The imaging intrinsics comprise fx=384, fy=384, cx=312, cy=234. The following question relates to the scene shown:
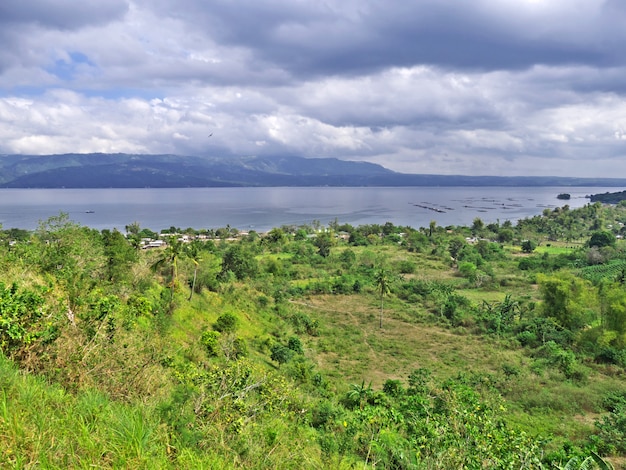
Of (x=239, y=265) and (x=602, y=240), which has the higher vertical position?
(x=602, y=240)

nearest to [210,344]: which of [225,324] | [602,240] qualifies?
[225,324]

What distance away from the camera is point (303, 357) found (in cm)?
2552

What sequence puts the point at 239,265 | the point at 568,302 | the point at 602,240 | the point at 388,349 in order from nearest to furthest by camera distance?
1. the point at 388,349
2. the point at 568,302
3. the point at 239,265
4. the point at 602,240

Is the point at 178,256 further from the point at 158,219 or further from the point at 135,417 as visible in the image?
the point at 158,219

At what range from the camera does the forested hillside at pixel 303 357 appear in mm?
4895

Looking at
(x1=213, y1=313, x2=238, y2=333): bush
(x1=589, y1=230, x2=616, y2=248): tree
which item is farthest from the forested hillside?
(x1=589, y1=230, x2=616, y2=248): tree

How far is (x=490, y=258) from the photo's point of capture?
6519 cm

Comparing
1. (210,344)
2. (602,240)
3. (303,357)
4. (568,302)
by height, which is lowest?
(303,357)

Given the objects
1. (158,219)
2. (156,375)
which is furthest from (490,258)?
(158,219)

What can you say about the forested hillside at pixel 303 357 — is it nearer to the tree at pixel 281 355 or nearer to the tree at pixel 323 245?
the tree at pixel 281 355

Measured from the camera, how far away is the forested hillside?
4.89m

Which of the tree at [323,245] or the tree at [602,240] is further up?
the tree at [602,240]

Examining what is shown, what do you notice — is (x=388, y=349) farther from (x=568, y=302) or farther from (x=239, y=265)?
(x=239, y=265)

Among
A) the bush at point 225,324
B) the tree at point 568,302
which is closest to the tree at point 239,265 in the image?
the bush at point 225,324
